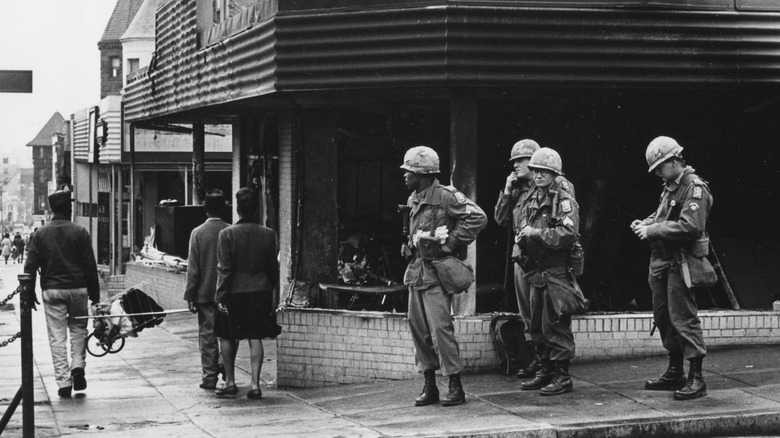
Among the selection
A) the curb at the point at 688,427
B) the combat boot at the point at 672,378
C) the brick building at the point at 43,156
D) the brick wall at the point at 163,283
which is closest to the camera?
the curb at the point at 688,427

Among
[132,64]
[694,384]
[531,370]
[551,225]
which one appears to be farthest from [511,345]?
[132,64]

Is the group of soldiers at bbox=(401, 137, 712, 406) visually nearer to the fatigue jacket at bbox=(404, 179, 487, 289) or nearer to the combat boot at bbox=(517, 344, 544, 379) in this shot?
the fatigue jacket at bbox=(404, 179, 487, 289)

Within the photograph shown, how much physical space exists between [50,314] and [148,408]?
4.49 ft

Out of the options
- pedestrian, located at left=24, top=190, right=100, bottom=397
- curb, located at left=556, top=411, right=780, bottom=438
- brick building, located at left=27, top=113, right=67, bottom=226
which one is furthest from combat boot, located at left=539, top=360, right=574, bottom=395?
brick building, located at left=27, top=113, right=67, bottom=226

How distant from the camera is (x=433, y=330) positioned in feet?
27.0

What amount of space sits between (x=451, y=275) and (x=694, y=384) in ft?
6.34

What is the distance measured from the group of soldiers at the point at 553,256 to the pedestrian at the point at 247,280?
154 cm

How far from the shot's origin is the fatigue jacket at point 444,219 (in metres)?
8.20

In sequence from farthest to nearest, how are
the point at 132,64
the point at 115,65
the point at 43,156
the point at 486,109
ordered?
1. the point at 43,156
2. the point at 115,65
3. the point at 132,64
4. the point at 486,109

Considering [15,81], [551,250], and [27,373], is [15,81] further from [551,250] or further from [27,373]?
[551,250]

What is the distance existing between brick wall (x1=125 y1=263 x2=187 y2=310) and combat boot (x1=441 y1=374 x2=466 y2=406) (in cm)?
1012

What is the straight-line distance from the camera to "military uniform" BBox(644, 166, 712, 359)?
800cm

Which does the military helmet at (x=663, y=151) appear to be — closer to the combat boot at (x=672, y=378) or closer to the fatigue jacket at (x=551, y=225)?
the fatigue jacket at (x=551, y=225)

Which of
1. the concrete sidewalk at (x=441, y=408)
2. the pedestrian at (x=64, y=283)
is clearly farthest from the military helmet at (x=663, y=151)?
the pedestrian at (x=64, y=283)
